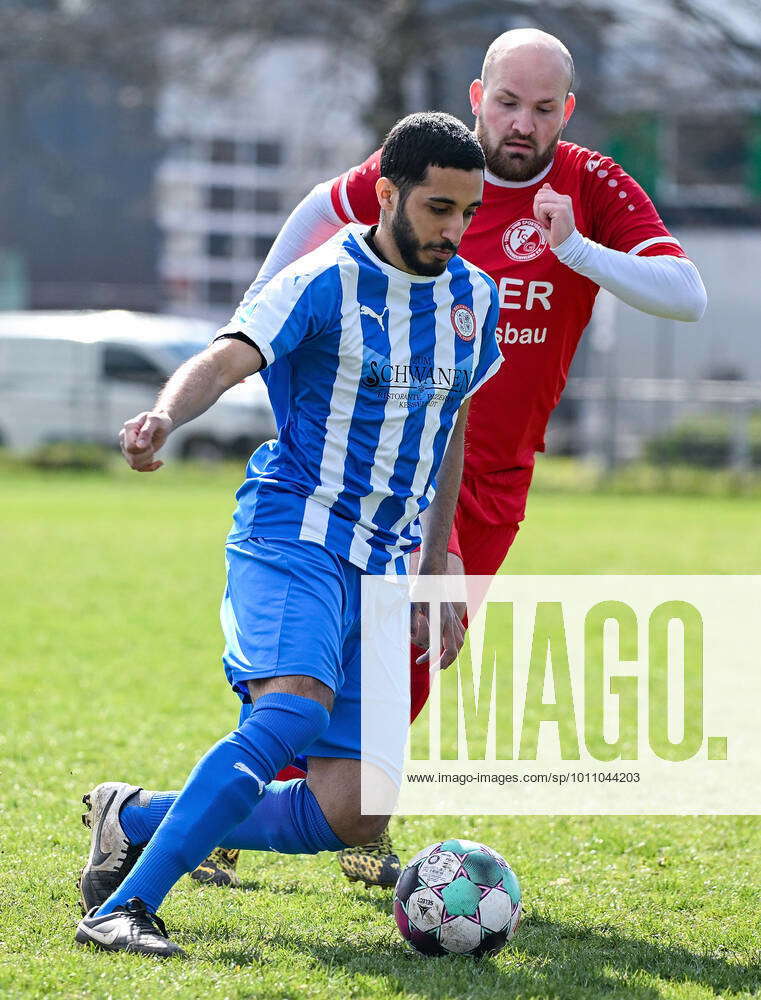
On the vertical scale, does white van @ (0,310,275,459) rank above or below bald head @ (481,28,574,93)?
below

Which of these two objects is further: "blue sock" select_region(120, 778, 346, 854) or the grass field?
"blue sock" select_region(120, 778, 346, 854)

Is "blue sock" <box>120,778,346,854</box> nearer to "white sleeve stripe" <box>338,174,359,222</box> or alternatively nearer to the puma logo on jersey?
the puma logo on jersey

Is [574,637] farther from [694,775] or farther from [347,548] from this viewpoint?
[347,548]

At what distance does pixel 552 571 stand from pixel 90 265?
106 feet

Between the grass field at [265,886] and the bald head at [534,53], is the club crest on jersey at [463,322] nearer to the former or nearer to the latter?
the bald head at [534,53]

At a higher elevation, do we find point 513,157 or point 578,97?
point 578,97

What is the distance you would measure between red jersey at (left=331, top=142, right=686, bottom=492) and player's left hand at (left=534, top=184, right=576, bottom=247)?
435 millimetres

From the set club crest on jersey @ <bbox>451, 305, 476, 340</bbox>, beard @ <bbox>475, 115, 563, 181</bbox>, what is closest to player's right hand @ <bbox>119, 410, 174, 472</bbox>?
club crest on jersey @ <bbox>451, 305, 476, 340</bbox>

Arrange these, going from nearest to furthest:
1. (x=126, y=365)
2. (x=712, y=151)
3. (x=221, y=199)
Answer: (x=126, y=365) < (x=712, y=151) < (x=221, y=199)

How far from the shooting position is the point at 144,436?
337 cm

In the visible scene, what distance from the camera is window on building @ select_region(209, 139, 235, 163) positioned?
1665 inches

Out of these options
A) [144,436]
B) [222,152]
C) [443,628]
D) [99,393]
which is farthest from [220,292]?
[144,436]

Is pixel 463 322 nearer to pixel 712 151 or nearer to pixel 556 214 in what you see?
pixel 556 214

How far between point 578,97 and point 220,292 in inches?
902
